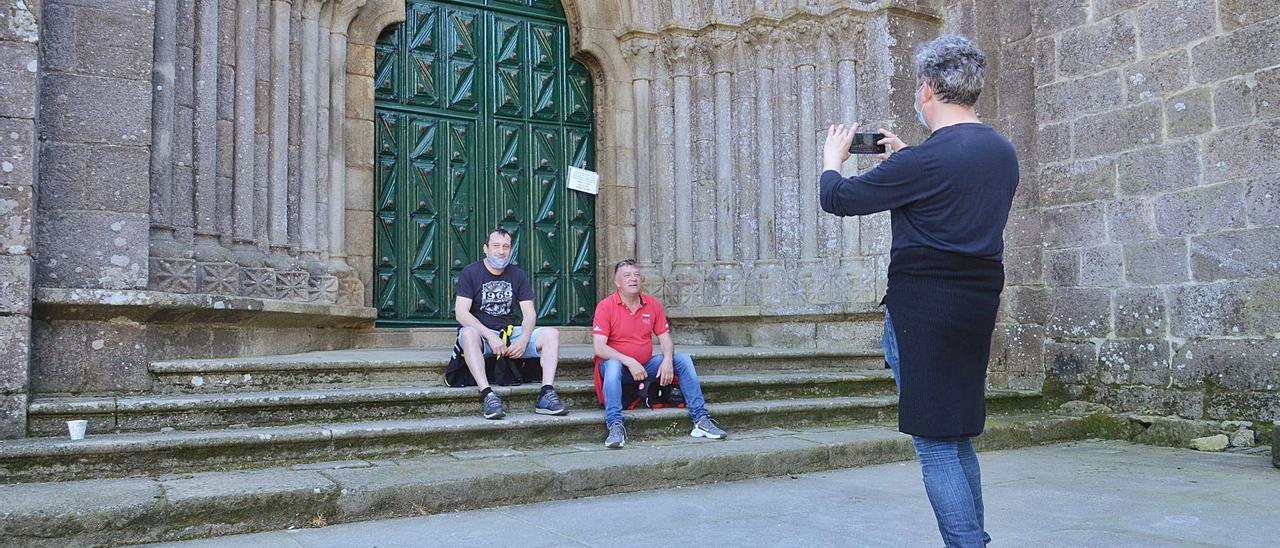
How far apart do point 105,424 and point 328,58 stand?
3.39 metres

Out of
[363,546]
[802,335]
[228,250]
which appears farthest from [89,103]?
[802,335]

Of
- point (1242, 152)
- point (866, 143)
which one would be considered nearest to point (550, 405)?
point (866, 143)

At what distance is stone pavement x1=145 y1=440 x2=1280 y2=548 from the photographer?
3617 millimetres

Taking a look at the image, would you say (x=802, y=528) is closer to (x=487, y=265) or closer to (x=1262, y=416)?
(x=487, y=265)

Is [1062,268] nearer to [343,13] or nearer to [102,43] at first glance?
[343,13]

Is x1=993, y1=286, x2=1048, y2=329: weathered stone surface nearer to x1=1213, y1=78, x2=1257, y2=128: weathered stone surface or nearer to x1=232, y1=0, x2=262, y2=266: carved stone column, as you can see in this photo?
x1=1213, y1=78, x2=1257, y2=128: weathered stone surface

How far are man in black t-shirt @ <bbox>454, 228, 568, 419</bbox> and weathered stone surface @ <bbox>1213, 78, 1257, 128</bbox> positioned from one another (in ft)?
14.0

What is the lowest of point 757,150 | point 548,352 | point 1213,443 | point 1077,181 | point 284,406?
point 1213,443

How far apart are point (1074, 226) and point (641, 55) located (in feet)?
12.1

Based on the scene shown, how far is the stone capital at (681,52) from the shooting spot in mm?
8438

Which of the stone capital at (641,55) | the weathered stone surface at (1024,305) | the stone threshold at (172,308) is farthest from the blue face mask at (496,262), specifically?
the weathered stone surface at (1024,305)

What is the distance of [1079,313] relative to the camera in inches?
279

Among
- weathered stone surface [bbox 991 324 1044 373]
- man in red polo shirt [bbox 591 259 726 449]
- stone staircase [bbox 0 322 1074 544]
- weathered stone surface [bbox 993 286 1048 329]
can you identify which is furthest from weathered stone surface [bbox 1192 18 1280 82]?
man in red polo shirt [bbox 591 259 726 449]

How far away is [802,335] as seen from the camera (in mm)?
7840
